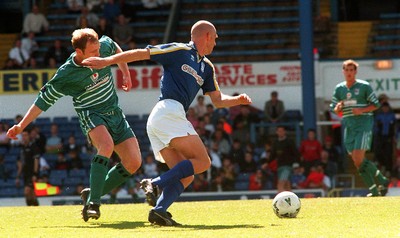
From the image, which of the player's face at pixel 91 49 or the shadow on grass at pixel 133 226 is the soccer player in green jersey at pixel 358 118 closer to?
the shadow on grass at pixel 133 226

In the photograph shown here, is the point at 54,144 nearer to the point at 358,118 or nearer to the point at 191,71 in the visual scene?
the point at 358,118

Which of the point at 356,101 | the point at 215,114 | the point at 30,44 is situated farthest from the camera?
the point at 30,44

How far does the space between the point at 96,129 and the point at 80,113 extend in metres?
0.28

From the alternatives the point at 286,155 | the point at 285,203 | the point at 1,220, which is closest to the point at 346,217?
the point at 285,203

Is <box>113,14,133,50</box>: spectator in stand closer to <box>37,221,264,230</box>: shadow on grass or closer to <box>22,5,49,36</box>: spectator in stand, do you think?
<box>22,5,49,36</box>: spectator in stand

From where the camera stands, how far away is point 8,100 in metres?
26.4

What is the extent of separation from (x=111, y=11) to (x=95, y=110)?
56.3 feet

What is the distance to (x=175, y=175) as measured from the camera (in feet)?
33.0

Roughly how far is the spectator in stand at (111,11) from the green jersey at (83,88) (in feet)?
54.4

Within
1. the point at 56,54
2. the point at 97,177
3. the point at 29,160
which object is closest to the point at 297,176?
the point at 29,160

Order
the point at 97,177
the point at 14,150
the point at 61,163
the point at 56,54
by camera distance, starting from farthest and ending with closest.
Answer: the point at 56,54 → the point at 14,150 → the point at 61,163 → the point at 97,177

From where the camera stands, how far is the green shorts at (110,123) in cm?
1127

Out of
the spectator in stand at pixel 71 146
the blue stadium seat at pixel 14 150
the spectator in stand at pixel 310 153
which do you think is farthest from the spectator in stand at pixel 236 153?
the blue stadium seat at pixel 14 150

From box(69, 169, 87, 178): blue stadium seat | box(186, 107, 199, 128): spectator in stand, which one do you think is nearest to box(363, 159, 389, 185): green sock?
box(186, 107, 199, 128): spectator in stand
